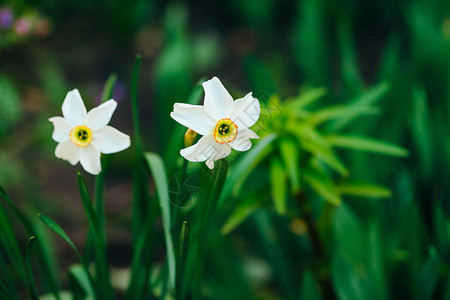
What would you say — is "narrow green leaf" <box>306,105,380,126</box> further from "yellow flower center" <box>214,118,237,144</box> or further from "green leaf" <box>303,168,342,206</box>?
"yellow flower center" <box>214,118,237,144</box>

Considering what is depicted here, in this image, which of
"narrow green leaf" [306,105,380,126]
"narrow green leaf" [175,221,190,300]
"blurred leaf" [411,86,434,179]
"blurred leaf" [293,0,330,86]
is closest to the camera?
"narrow green leaf" [175,221,190,300]

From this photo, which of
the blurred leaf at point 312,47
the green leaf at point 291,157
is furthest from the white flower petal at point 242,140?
the blurred leaf at point 312,47

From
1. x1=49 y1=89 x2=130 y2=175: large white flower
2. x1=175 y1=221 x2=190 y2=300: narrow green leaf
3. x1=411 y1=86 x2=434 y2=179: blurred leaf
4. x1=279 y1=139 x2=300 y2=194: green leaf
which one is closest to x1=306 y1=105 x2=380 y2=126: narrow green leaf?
x1=279 y1=139 x2=300 y2=194: green leaf

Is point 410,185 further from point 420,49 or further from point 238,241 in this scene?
point 238,241

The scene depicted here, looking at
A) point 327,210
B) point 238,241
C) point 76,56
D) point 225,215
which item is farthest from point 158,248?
point 76,56

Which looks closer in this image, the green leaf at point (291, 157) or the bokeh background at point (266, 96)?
the green leaf at point (291, 157)

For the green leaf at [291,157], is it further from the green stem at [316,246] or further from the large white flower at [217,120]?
the large white flower at [217,120]

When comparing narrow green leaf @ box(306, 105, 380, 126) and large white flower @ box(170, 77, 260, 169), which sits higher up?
narrow green leaf @ box(306, 105, 380, 126)
